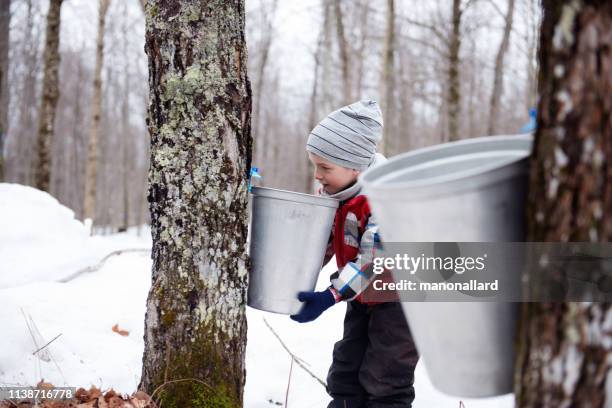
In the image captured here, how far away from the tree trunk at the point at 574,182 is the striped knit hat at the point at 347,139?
1.23 metres

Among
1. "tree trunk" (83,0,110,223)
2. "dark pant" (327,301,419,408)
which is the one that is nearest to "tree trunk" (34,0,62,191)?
"tree trunk" (83,0,110,223)

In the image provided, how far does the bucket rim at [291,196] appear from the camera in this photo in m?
1.79

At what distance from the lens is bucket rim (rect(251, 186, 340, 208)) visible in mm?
1794

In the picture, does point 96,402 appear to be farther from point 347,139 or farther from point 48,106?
Result: point 48,106

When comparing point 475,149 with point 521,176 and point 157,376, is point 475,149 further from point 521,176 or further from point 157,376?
point 157,376

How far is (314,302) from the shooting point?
1946mm

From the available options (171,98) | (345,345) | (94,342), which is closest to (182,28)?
(171,98)

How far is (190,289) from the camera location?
Answer: 1817 mm

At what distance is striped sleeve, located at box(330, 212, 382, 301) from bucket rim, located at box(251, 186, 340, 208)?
0.24m

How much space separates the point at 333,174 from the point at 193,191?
0.66 m

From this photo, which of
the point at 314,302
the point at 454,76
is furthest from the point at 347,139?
the point at 454,76

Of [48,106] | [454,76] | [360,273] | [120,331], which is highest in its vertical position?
[454,76]

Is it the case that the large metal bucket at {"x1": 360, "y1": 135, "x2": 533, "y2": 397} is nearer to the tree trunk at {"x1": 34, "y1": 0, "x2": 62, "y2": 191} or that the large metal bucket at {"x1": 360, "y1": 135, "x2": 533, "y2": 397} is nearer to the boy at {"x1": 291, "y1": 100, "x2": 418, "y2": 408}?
the boy at {"x1": 291, "y1": 100, "x2": 418, "y2": 408}

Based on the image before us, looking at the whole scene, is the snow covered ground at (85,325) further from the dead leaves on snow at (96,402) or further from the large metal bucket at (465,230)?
the large metal bucket at (465,230)
